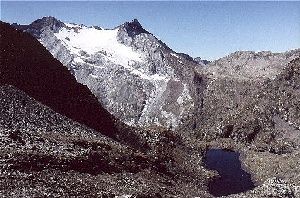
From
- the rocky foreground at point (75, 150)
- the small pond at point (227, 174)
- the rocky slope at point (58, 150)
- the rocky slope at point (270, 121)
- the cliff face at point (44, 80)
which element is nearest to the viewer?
the rocky slope at point (58, 150)

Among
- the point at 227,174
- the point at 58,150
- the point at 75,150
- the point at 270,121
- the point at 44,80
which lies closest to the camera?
the point at 58,150

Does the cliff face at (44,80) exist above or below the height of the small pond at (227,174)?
above

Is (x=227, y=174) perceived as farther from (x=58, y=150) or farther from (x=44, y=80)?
(x=58, y=150)

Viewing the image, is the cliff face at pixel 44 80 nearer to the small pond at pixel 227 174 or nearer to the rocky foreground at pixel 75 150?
the rocky foreground at pixel 75 150

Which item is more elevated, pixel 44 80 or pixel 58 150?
pixel 44 80

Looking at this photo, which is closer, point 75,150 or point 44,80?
point 75,150

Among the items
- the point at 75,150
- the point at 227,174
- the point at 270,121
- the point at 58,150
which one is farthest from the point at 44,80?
the point at 270,121

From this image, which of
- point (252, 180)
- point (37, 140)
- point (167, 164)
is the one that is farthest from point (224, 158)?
point (37, 140)

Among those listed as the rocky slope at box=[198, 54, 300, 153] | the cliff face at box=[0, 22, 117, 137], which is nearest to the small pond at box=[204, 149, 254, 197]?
the rocky slope at box=[198, 54, 300, 153]

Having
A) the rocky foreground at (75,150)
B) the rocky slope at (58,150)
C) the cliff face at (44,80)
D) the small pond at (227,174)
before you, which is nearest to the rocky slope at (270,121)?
the small pond at (227,174)
